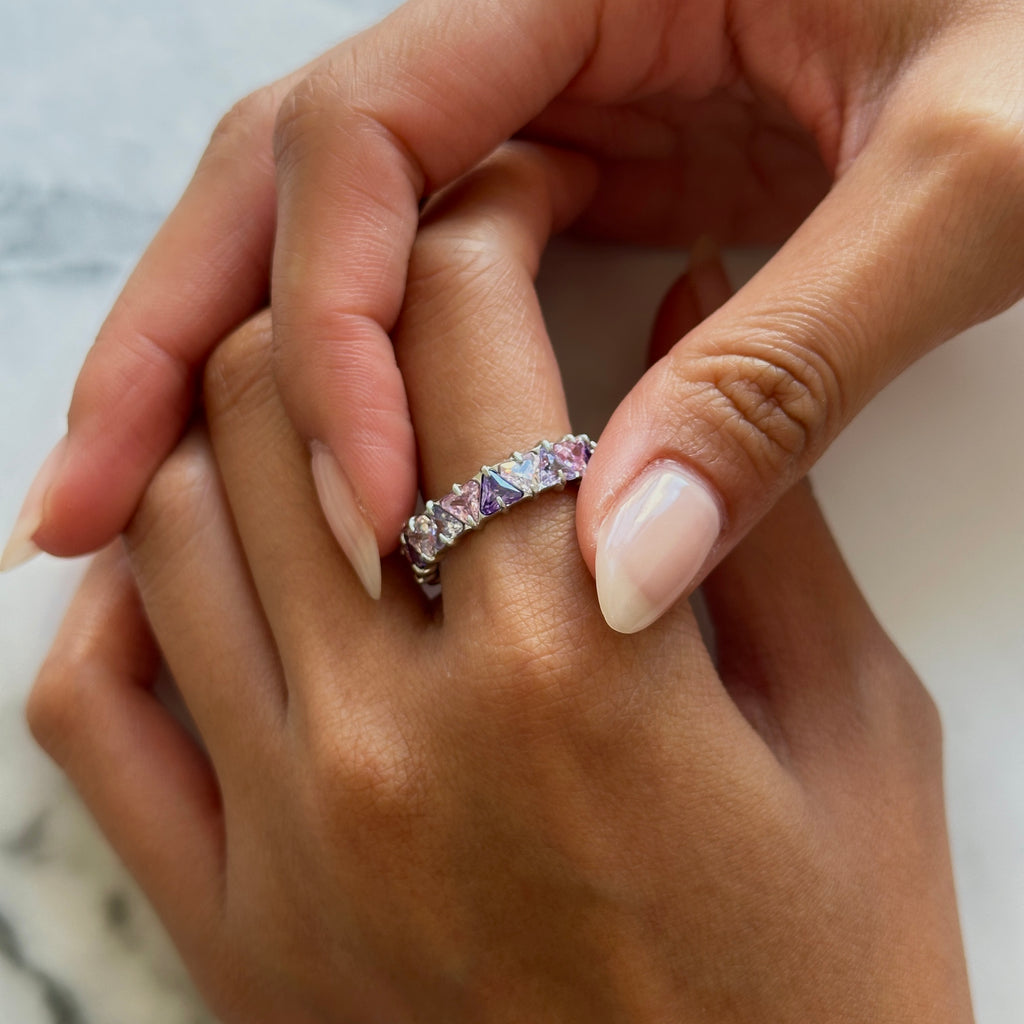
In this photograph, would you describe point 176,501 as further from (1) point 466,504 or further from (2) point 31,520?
(1) point 466,504

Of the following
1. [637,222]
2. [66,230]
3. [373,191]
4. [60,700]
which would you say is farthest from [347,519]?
[66,230]

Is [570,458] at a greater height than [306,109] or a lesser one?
lesser

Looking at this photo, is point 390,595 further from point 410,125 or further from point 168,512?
point 410,125

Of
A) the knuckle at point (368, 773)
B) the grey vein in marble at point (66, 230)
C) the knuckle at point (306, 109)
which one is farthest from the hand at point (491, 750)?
the grey vein in marble at point (66, 230)

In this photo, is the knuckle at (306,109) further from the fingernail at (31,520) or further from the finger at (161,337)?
the fingernail at (31,520)

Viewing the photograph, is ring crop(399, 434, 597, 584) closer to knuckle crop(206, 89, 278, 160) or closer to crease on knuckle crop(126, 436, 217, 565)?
crease on knuckle crop(126, 436, 217, 565)

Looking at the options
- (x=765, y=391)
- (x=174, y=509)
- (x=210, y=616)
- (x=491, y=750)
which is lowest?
(x=491, y=750)

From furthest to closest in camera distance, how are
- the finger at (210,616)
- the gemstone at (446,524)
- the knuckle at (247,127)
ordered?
the knuckle at (247,127), the finger at (210,616), the gemstone at (446,524)

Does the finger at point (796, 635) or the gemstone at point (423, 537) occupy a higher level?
the gemstone at point (423, 537)
